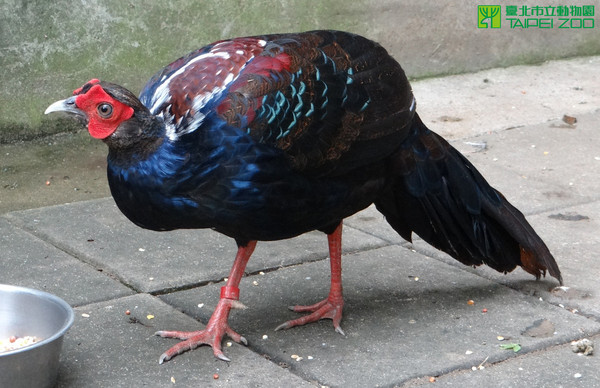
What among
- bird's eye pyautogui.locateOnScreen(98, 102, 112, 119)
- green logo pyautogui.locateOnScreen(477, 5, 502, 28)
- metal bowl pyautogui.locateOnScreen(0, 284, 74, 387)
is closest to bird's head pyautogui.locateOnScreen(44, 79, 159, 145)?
bird's eye pyautogui.locateOnScreen(98, 102, 112, 119)

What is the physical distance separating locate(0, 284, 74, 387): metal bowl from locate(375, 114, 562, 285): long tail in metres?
1.59

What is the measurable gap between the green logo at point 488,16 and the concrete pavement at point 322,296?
261cm

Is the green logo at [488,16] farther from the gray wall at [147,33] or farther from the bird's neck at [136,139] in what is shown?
the bird's neck at [136,139]

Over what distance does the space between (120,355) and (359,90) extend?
4.95 ft

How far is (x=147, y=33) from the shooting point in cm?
728

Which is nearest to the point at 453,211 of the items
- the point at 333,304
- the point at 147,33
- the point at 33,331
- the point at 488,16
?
the point at 333,304

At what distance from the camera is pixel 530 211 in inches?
232

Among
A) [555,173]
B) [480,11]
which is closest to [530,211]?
[555,173]

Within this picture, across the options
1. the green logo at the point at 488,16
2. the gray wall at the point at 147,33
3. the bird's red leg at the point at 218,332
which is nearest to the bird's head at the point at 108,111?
the bird's red leg at the point at 218,332

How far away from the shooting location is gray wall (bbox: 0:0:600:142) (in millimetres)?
6887

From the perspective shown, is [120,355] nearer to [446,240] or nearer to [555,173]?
[446,240]

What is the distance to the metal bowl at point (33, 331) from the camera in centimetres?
348

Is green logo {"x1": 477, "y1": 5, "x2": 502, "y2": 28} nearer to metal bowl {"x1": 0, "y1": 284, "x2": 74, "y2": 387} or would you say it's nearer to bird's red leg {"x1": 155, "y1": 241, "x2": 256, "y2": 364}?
bird's red leg {"x1": 155, "y1": 241, "x2": 256, "y2": 364}

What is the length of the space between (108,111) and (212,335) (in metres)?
1.08
